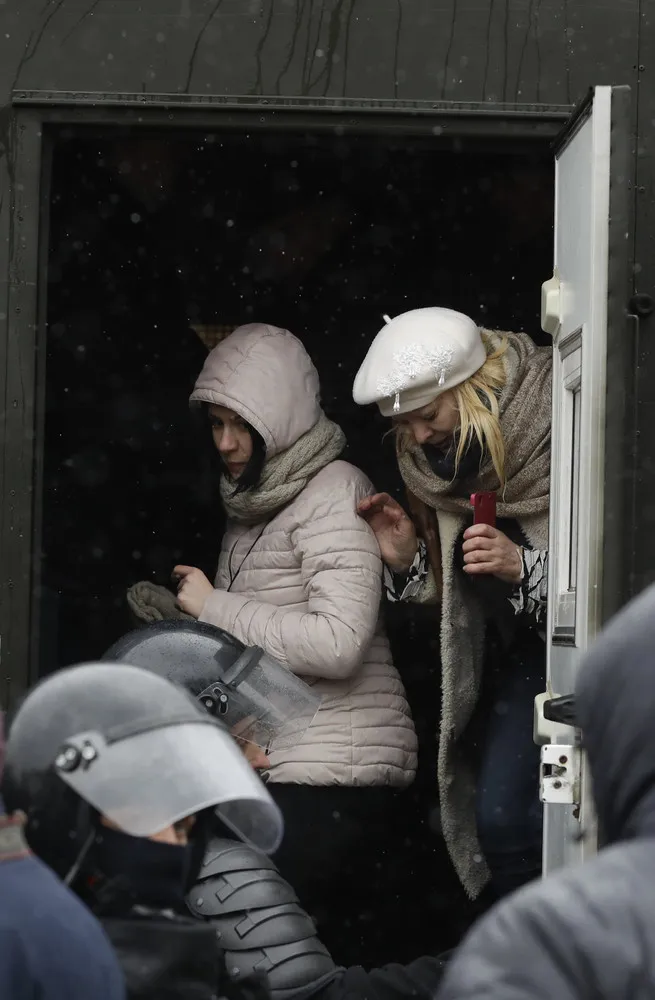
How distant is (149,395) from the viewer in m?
5.42

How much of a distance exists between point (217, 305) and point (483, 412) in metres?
1.87

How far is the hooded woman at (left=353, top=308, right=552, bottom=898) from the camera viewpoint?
3844 mm

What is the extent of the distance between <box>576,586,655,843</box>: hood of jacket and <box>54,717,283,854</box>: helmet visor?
65 cm

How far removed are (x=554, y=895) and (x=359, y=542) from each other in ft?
8.60

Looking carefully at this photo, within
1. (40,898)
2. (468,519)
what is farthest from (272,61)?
(40,898)

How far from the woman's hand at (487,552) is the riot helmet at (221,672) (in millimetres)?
633

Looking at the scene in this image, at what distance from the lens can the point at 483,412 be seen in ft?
12.6

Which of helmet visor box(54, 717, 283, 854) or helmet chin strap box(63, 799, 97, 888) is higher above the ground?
helmet visor box(54, 717, 283, 854)

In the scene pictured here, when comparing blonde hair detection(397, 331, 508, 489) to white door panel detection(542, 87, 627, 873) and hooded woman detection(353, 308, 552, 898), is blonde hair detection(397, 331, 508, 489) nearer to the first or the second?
hooded woman detection(353, 308, 552, 898)

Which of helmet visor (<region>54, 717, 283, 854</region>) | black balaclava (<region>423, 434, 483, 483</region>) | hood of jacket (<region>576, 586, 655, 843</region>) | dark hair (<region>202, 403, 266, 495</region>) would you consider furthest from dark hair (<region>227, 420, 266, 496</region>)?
hood of jacket (<region>576, 586, 655, 843</region>)

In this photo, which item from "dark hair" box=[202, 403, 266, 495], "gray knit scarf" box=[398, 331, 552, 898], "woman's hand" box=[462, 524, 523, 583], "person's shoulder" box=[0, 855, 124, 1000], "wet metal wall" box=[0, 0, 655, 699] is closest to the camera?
"person's shoulder" box=[0, 855, 124, 1000]

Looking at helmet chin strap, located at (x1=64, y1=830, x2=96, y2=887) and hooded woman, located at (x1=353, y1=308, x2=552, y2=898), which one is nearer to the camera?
helmet chin strap, located at (x1=64, y1=830, x2=96, y2=887)

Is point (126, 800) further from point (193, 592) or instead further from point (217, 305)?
point (217, 305)

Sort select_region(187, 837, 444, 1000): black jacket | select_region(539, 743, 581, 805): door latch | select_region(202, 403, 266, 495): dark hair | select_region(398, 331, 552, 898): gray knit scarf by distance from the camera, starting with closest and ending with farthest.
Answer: select_region(187, 837, 444, 1000): black jacket
select_region(539, 743, 581, 805): door latch
select_region(398, 331, 552, 898): gray knit scarf
select_region(202, 403, 266, 495): dark hair
